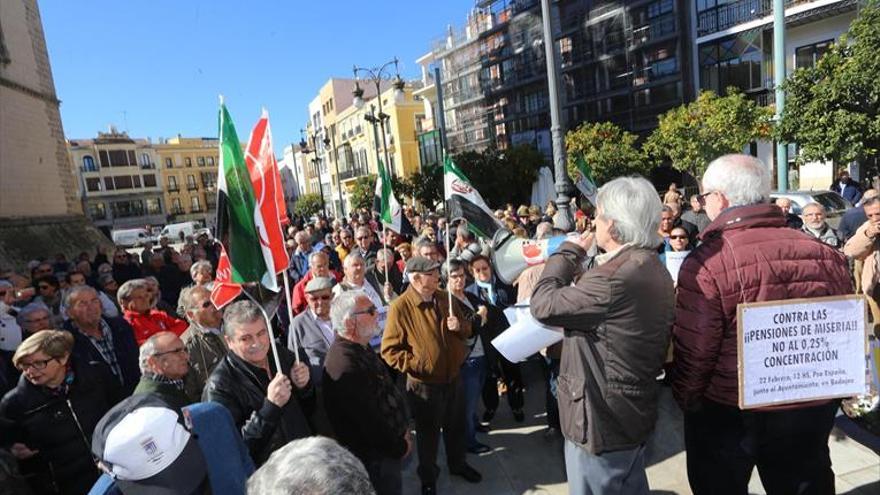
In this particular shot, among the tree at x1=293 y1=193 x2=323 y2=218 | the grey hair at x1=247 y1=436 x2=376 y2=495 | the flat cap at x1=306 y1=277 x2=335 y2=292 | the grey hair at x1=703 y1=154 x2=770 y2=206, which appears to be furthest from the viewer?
the tree at x1=293 y1=193 x2=323 y2=218

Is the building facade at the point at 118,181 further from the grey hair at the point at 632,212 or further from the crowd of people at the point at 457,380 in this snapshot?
the grey hair at the point at 632,212

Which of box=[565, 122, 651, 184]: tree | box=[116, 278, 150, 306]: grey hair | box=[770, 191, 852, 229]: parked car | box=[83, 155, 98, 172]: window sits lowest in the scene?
box=[770, 191, 852, 229]: parked car

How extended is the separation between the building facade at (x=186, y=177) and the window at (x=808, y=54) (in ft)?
220

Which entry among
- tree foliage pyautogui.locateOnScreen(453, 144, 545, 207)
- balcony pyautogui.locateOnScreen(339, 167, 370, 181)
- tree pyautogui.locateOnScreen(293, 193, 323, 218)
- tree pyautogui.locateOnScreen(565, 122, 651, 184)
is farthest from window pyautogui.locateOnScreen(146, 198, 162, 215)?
tree pyautogui.locateOnScreen(565, 122, 651, 184)

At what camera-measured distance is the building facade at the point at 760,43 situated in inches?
749

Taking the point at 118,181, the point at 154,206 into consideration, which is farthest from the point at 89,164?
the point at 154,206

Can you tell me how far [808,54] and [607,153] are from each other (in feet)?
27.7

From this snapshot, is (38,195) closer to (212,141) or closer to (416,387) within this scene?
(416,387)

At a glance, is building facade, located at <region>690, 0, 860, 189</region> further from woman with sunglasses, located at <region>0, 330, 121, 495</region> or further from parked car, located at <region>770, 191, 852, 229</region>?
woman with sunglasses, located at <region>0, 330, 121, 495</region>

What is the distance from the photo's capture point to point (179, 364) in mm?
2463

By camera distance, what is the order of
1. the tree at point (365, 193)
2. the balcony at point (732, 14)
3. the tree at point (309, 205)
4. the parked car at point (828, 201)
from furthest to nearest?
the tree at point (309, 205), the tree at point (365, 193), the balcony at point (732, 14), the parked car at point (828, 201)

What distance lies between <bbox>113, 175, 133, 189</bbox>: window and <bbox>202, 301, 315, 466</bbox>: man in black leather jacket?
237 ft

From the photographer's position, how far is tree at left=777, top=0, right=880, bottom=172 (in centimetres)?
1016

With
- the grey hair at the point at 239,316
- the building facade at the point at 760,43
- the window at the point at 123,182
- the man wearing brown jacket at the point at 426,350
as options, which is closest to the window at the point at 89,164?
the window at the point at 123,182
